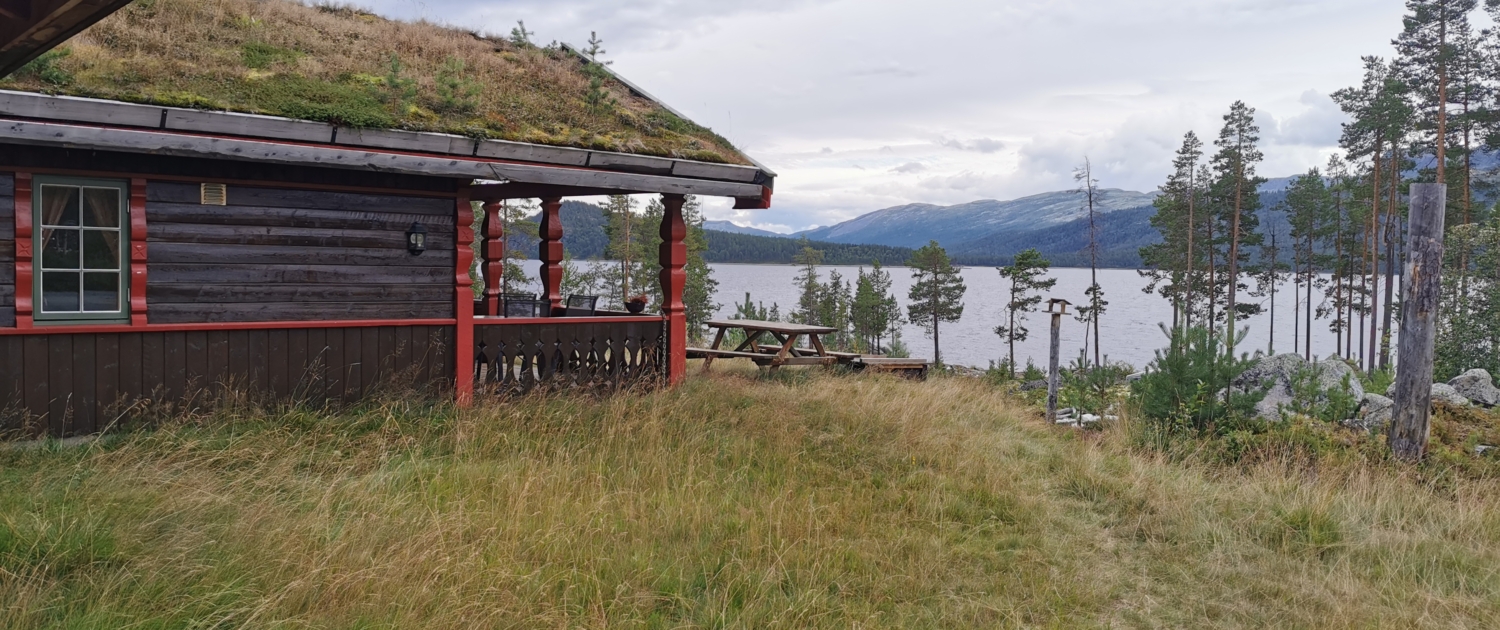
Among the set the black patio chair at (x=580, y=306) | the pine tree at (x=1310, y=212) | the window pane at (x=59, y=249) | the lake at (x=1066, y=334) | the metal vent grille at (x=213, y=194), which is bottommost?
the lake at (x=1066, y=334)

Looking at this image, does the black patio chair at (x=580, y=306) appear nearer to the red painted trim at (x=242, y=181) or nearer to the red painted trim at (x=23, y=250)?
the red painted trim at (x=242, y=181)

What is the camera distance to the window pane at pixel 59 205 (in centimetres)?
733

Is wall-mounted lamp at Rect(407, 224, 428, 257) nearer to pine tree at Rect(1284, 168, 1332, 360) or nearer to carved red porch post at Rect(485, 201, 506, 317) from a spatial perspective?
carved red porch post at Rect(485, 201, 506, 317)

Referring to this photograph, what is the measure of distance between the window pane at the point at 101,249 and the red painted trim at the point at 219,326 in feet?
1.74

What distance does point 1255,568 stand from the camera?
5629 millimetres

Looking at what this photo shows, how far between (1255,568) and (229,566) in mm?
5594

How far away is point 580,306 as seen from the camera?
13.7m

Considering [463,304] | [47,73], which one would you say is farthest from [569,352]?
[47,73]

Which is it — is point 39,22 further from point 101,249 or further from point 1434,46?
point 1434,46

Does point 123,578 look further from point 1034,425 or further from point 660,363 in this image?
point 1034,425

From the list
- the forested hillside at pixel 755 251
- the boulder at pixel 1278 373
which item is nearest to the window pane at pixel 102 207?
the boulder at pixel 1278 373

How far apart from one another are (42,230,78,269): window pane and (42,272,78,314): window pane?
0.07 m

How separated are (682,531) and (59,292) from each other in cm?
566

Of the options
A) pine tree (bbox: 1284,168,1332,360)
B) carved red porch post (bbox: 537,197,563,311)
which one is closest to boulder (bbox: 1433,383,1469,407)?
carved red porch post (bbox: 537,197,563,311)
